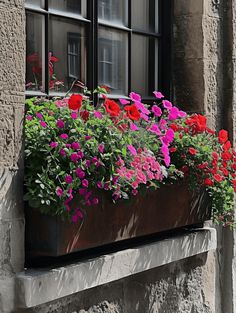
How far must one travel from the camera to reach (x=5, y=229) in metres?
2.75

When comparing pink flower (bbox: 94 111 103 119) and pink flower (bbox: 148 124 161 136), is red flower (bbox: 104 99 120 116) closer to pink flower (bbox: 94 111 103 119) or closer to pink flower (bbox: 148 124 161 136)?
pink flower (bbox: 94 111 103 119)

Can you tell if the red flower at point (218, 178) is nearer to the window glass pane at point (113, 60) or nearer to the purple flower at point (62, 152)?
the window glass pane at point (113, 60)

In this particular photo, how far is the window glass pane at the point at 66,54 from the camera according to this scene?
343 cm

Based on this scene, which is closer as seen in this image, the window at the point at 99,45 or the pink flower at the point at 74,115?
the pink flower at the point at 74,115

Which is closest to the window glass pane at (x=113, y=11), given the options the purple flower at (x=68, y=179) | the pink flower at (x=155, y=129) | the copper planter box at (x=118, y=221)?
the pink flower at (x=155, y=129)

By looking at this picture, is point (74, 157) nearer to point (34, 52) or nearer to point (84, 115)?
point (84, 115)

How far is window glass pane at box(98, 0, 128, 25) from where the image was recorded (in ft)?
12.4

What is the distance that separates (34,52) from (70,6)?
1.27ft

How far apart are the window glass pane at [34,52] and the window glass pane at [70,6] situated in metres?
0.14

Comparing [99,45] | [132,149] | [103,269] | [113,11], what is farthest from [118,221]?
[113,11]

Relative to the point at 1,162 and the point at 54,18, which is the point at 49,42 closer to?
the point at 54,18

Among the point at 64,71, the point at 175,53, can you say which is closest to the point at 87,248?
the point at 64,71

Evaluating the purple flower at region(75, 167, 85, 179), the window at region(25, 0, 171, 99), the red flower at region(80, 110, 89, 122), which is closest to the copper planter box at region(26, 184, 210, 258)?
the purple flower at region(75, 167, 85, 179)

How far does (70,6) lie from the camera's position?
355 cm
